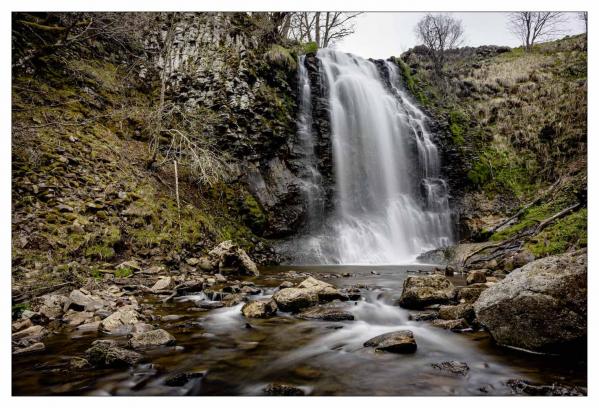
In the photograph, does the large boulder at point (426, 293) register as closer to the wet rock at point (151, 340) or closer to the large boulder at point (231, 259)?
Answer: the wet rock at point (151, 340)

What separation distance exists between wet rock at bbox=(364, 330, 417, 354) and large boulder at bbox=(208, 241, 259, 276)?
5.54m

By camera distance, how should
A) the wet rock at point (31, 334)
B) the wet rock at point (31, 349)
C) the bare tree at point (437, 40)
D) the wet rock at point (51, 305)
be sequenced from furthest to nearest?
1. the bare tree at point (437, 40)
2. the wet rock at point (51, 305)
3. the wet rock at point (31, 334)
4. the wet rock at point (31, 349)

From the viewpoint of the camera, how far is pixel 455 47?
76.3 feet

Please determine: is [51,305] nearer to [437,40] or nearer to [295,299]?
[295,299]

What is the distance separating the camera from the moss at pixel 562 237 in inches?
244

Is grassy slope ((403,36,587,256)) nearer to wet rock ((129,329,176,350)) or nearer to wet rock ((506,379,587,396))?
wet rock ((506,379,587,396))

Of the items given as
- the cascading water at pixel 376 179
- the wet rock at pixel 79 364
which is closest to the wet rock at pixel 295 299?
the wet rock at pixel 79 364

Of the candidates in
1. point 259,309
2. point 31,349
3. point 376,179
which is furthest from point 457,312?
point 376,179

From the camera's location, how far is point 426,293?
5.11 meters

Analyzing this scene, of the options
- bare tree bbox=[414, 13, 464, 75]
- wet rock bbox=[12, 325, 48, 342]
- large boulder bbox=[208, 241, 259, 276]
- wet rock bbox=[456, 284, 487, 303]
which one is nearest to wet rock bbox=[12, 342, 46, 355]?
wet rock bbox=[12, 325, 48, 342]

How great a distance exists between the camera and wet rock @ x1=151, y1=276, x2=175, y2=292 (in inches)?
247
